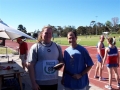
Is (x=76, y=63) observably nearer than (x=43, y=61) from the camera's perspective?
No

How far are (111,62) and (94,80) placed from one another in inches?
59.5

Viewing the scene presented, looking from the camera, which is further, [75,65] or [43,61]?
[75,65]

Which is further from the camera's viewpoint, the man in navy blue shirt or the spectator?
the man in navy blue shirt

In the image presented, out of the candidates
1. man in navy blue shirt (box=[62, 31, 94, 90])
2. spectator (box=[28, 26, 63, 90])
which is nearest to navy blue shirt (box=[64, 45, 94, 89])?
man in navy blue shirt (box=[62, 31, 94, 90])

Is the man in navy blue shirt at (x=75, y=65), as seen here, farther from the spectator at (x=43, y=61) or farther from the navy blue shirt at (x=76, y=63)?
the spectator at (x=43, y=61)

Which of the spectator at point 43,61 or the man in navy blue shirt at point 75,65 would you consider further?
the man in navy blue shirt at point 75,65

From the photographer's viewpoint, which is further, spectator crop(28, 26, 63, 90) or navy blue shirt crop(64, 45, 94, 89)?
navy blue shirt crop(64, 45, 94, 89)

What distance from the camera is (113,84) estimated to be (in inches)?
238

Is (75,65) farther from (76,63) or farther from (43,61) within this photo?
(43,61)

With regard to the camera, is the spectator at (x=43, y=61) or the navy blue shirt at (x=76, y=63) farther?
the navy blue shirt at (x=76, y=63)

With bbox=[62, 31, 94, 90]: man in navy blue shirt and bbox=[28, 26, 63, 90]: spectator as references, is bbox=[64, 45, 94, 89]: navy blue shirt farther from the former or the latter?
bbox=[28, 26, 63, 90]: spectator

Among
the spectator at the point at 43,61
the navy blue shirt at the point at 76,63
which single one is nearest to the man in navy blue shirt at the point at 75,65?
the navy blue shirt at the point at 76,63

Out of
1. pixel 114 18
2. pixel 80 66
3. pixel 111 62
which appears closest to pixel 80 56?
pixel 80 66

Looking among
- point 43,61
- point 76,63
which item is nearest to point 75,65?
point 76,63
